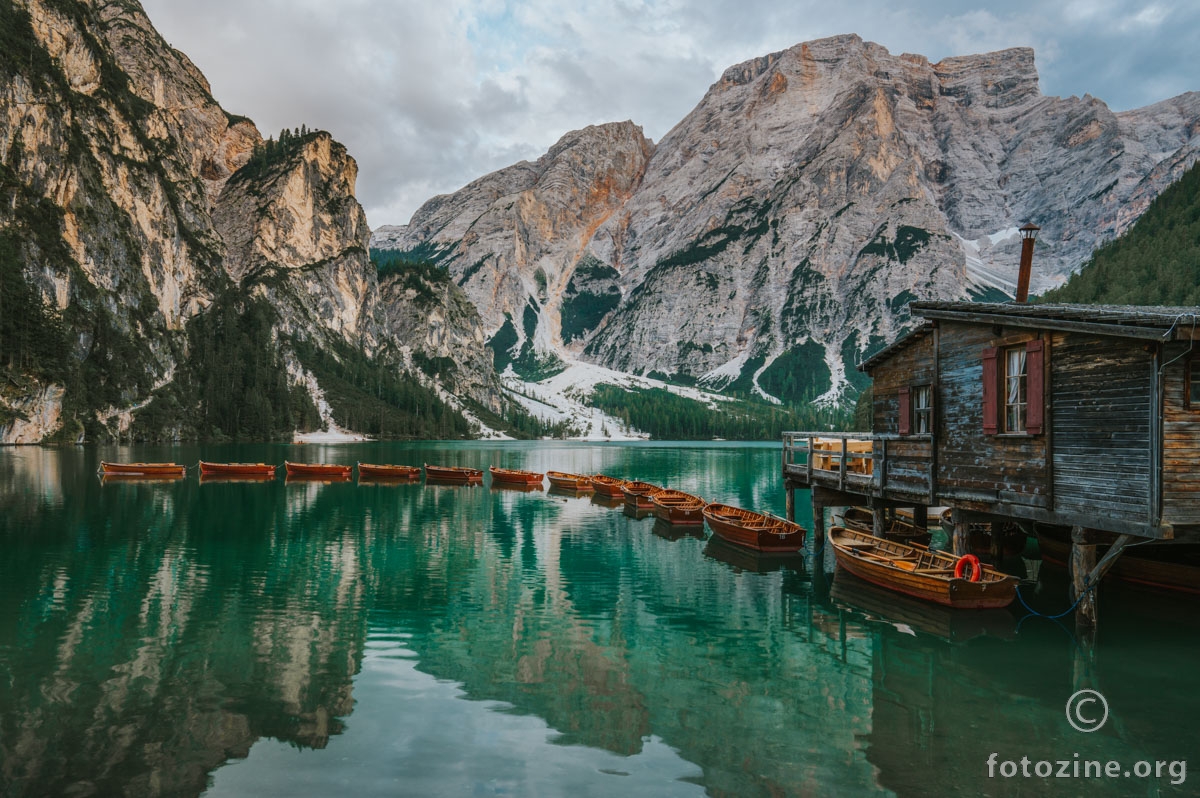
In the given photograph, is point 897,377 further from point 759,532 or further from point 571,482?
point 571,482

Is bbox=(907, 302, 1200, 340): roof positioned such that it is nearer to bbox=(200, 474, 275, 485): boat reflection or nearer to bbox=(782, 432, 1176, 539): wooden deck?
bbox=(782, 432, 1176, 539): wooden deck

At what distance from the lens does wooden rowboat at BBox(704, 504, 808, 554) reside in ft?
119

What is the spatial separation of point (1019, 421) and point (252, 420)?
7409 inches

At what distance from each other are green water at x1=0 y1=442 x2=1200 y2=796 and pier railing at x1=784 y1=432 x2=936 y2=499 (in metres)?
4.46

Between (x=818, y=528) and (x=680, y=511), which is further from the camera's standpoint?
(x=680, y=511)

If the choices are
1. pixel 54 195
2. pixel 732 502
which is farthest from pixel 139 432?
pixel 732 502

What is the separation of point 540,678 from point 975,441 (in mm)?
17991

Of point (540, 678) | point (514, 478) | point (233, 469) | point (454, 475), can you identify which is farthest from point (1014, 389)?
point (233, 469)

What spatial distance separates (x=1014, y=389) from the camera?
23797 mm

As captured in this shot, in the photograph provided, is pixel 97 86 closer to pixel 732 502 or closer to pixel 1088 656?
pixel 732 502

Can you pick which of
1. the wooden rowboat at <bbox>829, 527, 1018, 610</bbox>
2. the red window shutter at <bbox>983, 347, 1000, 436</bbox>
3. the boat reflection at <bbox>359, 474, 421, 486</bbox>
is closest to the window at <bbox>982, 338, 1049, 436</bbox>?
the red window shutter at <bbox>983, 347, 1000, 436</bbox>

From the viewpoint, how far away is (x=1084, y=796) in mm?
12039

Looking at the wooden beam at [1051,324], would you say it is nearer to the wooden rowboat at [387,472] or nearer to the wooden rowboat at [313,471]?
the wooden rowboat at [387,472]

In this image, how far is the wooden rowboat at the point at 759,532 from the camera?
119ft
